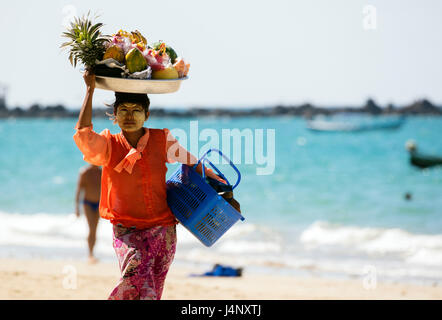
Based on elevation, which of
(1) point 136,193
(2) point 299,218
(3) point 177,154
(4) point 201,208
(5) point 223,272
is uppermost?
(3) point 177,154

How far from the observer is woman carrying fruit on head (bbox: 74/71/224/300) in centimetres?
358

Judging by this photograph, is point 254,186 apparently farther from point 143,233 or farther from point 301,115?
point 301,115

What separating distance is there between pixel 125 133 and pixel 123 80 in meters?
0.38

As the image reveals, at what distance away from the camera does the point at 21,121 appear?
242ft

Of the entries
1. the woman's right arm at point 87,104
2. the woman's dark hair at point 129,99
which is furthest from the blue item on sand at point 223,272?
the woman's right arm at point 87,104

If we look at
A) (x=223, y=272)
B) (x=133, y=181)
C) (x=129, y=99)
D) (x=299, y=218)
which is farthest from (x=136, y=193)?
(x=299, y=218)

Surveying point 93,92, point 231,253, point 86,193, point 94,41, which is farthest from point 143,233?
point 231,253

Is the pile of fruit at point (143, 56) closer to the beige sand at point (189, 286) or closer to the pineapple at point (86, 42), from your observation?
the pineapple at point (86, 42)

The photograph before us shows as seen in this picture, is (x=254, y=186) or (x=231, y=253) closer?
(x=231, y=253)

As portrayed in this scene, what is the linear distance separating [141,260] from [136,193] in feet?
1.31

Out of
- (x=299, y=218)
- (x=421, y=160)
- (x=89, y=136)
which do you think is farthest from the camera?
(x=421, y=160)

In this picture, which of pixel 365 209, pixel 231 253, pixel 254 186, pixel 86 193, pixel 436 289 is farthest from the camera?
pixel 254 186

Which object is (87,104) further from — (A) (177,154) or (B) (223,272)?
(B) (223,272)

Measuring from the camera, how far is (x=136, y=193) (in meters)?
3.66
